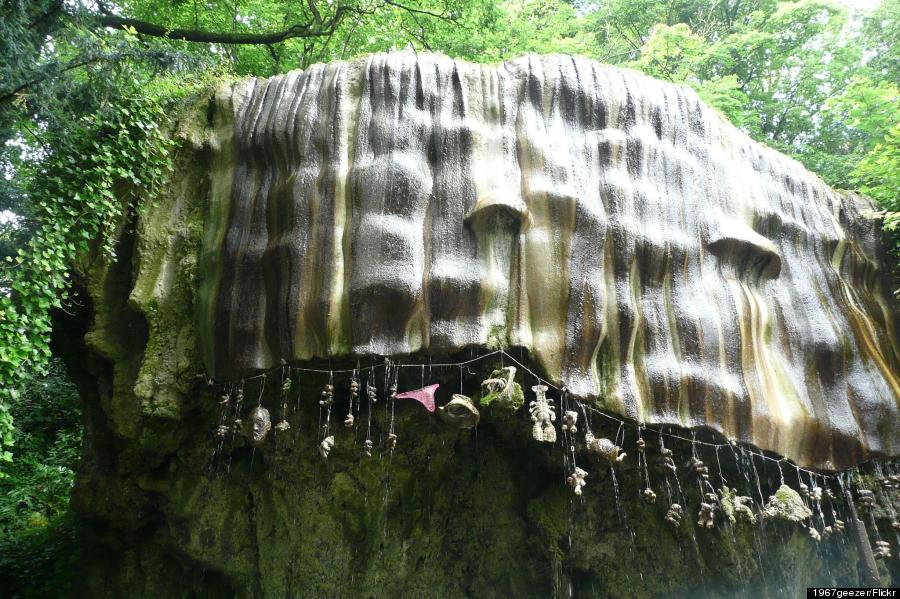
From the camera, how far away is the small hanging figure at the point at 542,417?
402 centimetres

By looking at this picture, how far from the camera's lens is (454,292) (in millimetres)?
4285

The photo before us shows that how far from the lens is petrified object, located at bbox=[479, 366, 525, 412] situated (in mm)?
4070

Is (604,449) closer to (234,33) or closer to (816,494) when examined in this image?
(816,494)

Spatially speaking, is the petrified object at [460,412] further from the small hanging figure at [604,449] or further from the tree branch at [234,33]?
the tree branch at [234,33]

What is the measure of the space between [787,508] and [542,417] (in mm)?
2374

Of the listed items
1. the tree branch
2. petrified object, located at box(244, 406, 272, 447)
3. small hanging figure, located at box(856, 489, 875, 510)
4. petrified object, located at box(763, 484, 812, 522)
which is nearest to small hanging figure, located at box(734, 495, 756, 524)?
petrified object, located at box(763, 484, 812, 522)

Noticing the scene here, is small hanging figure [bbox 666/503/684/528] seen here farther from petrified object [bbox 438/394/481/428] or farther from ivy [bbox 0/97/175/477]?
ivy [bbox 0/97/175/477]

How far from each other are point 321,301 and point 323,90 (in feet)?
6.89

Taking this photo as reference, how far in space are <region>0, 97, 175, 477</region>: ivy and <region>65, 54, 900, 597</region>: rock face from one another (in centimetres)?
28

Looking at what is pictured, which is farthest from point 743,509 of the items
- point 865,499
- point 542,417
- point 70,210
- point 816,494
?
point 70,210

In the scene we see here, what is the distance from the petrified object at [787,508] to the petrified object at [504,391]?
2.46 meters

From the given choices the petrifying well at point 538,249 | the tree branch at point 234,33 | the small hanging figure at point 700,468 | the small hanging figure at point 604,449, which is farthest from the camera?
the tree branch at point 234,33

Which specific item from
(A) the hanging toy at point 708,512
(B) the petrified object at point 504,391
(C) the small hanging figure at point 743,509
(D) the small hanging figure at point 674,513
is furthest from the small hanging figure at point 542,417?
(C) the small hanging figure at point 743,509

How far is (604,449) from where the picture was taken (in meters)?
4.25
